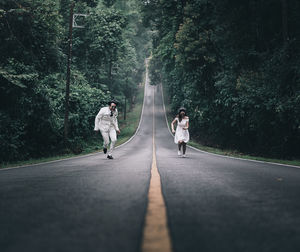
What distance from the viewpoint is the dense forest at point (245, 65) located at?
622 inches

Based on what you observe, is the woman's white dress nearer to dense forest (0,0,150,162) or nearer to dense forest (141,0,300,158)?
dense forest (141,0,300,158)

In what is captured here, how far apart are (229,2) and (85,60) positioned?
1839cm

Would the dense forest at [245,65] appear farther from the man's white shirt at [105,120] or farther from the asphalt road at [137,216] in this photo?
the asphalt road at [137,216]

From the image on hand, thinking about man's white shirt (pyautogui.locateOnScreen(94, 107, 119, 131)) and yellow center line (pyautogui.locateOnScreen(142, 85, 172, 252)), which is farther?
man's white shirt (pyautogui.locateOnScreen(94, 107, 119, 131))

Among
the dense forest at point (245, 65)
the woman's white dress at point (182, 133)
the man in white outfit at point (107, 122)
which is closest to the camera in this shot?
the man in white outfit at point (107, 122)

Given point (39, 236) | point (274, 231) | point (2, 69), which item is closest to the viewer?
point (39, 236)

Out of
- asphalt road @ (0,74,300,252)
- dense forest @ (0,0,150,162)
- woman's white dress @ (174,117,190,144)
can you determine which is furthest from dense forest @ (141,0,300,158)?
asphalt road @ (0,74,300,252)

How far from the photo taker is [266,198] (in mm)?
3537

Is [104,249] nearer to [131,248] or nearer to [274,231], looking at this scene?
[131,248]

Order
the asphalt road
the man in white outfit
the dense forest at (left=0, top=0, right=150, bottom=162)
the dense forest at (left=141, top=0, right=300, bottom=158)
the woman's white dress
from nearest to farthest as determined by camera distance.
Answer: the asphalt road, the man in white outfit, the woman's white dress, the dense forest at (left=0, top=0, right=150, bottom=162), the dense forest at (left=141, top=0, right=300, bottom=158)

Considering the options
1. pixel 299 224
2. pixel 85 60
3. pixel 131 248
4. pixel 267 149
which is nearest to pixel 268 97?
pixel 267 149

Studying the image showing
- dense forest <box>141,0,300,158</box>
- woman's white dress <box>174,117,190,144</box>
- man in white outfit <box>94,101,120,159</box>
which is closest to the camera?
man in white outfit <box>94,101,120,159</box>

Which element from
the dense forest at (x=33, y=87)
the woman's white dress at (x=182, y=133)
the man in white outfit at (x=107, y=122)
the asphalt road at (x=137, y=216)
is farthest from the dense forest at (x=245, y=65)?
the asphalt road at (x=137, y=216)

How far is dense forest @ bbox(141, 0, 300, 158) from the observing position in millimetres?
15797
